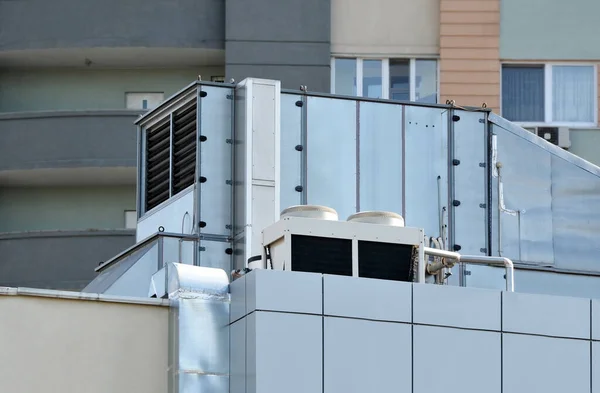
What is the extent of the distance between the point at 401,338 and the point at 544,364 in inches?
66.8

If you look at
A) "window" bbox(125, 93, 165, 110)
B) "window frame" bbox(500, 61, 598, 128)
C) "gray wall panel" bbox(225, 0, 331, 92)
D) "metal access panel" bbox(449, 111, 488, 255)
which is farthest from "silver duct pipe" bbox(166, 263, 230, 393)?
"window" bbox(125, 93, 165, 110)

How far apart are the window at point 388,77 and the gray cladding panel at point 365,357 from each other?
18.6 meters

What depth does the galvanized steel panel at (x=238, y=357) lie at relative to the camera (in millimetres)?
23531

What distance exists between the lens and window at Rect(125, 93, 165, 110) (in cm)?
4453

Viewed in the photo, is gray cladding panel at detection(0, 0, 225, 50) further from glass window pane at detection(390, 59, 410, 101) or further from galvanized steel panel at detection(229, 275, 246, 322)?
galvanized steel panel at detection(229, 275, 246, 322)

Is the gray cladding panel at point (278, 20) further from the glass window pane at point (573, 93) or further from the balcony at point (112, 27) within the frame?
the glass window pane at point (573, 93)

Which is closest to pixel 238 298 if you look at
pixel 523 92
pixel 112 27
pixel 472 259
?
pixel 472 259

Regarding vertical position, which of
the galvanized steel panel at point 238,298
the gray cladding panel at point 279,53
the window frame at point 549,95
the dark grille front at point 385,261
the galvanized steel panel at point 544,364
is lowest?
the galvanized steel panel at point 544,364

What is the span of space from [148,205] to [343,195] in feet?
10.7

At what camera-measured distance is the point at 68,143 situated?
4362 cm

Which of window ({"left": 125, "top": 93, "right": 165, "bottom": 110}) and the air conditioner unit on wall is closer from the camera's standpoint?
the air conditioner unit on wall

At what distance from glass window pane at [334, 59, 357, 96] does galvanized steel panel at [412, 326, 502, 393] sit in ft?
60.3

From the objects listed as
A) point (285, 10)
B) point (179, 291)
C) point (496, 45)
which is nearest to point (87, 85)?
point (285, 10)

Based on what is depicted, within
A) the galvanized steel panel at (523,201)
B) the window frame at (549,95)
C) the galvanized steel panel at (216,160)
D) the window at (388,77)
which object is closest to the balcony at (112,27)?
the window at (388,77)
